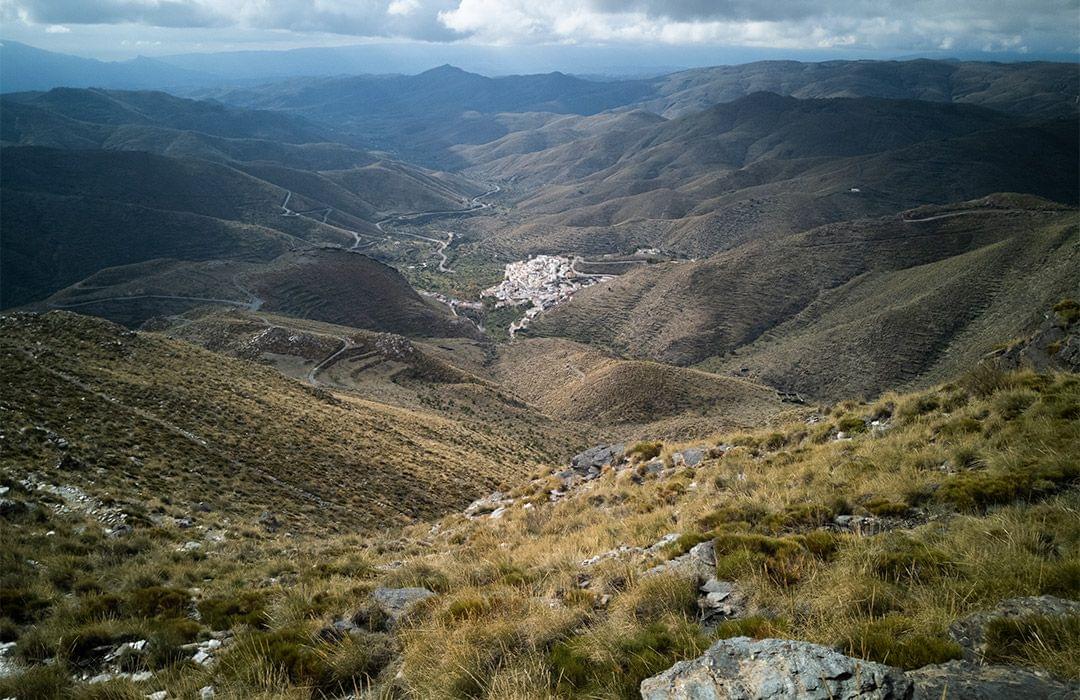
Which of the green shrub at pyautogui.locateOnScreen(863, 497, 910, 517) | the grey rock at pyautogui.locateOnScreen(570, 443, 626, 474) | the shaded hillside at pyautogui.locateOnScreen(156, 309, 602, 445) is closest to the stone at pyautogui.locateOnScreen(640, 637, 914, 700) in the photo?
the green shrub at pyautogui.locateOnScreen(863, 497, 910, 517)

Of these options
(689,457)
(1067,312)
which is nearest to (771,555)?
(689,457)

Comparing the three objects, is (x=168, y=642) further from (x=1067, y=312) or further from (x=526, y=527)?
(x=1067, y=312)

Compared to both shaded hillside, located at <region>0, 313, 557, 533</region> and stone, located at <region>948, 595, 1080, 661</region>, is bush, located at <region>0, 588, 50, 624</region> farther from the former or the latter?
stone, located at <region>948, 595, 1080, 661</region>

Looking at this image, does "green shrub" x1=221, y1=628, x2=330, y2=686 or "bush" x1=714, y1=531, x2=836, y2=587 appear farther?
"bush" x1=714, y1=531, x2=836, y2=587

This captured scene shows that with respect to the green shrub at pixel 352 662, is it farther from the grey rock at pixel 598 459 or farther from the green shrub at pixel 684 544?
the grey rock at pixel 598 459

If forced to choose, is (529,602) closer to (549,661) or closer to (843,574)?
(549,661)

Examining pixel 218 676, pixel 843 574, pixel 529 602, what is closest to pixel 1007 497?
pixel 843 574
